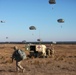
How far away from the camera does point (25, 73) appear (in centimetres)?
1803

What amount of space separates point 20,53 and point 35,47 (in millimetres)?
19252

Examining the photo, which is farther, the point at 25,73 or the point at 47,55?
the point at 47,55

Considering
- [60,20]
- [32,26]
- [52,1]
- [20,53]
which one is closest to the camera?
[20,53]

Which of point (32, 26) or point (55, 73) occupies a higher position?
point (32, 26)

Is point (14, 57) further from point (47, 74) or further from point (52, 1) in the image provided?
point (52, 1)

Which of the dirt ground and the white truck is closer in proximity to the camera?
the dirt ground

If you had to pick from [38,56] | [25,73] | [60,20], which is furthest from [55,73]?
[60,20]

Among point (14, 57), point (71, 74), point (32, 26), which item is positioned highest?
point (32, 26)

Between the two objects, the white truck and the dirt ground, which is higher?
the white truck

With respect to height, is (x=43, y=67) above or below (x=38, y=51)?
below

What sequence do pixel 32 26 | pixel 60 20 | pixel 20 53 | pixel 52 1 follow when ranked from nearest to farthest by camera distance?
1. pixel 20 53
2. pixel 52 1
3. pixel 60 20
4. pixel 32 26

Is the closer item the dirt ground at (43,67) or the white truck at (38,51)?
the dirt ground at (43,67)

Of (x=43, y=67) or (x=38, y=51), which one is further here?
(x=38, y=51)

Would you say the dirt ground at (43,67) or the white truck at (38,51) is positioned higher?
the white truck at (38,51)
